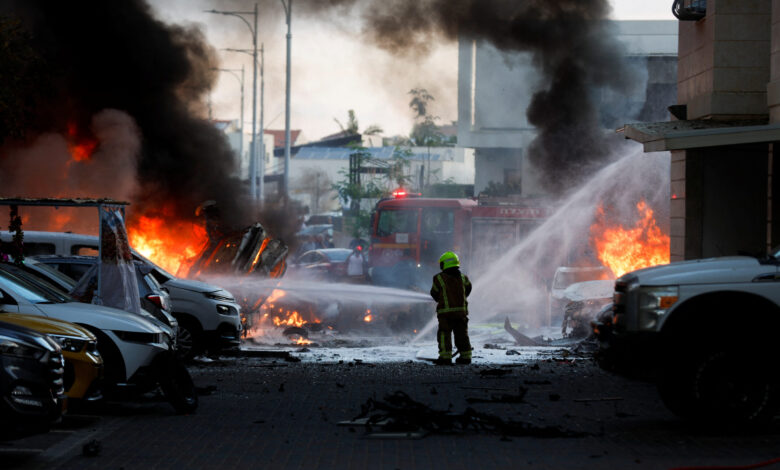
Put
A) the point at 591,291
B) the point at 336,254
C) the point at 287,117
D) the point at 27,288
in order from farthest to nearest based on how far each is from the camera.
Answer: the point at 287,117 → the point at 336,254 → the point at 591,291 → the point at 27,288

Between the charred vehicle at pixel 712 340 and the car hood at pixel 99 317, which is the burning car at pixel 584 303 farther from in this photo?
the car hood at pixel 99 317

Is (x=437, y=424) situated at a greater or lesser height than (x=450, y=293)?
lesser

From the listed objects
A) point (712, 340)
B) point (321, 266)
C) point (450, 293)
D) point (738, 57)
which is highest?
point (738, 57)

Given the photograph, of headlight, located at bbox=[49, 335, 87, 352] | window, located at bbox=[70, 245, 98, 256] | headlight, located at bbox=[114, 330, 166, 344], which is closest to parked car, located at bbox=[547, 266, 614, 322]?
window, located at bbox=[70, 245, 98, 256]

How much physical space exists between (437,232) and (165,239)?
6.67m

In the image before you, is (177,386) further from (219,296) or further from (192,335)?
(219,296)

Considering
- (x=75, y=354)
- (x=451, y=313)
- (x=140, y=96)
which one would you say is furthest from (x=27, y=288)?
(x=140, y=96)

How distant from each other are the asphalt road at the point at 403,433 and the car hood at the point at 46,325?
83 centimetres

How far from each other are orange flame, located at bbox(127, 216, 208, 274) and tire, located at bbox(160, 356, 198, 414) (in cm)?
1301

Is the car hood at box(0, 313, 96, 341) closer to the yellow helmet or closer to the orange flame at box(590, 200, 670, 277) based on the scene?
the yellow helmet

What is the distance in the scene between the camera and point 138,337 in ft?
29.9

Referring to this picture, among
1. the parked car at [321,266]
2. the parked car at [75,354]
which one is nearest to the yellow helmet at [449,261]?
the parked car at [75,354]

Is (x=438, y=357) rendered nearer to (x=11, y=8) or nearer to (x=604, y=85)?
(x=11, y=8)

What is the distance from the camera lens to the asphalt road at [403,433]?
22.8 ft
